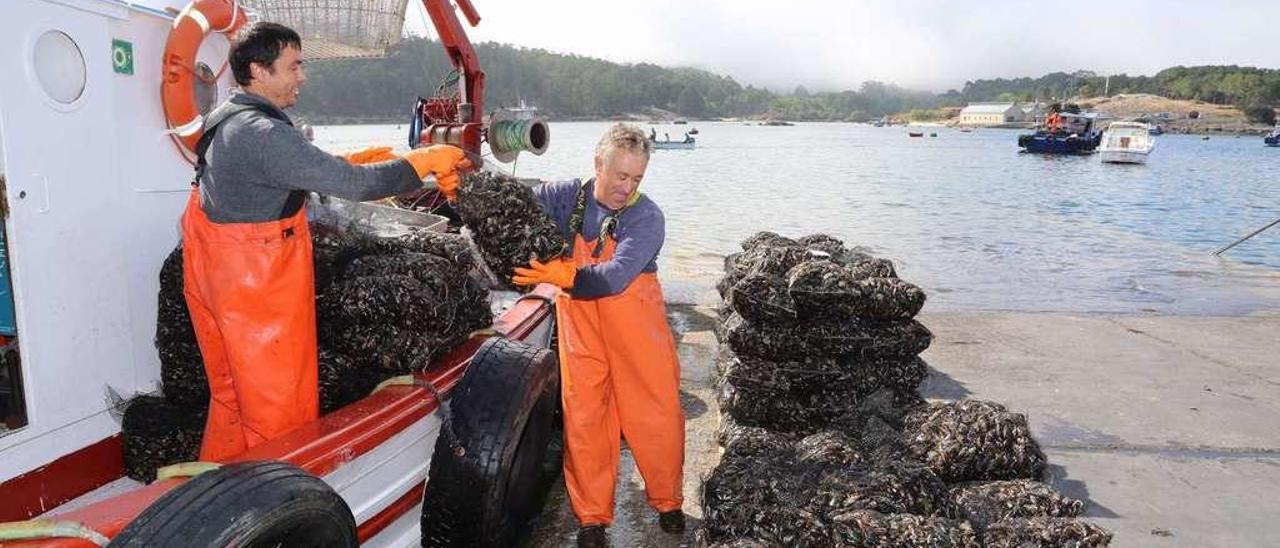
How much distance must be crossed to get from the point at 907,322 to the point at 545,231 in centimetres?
243

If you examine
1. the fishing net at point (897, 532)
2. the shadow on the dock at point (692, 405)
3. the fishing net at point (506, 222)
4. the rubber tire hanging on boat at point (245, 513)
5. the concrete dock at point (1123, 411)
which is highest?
the fishing net at point (506, 222)

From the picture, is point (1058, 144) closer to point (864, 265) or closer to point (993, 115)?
point (864, 265)

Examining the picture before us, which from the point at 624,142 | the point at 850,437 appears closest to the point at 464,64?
the point at 624,142

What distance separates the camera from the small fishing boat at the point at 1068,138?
208ft

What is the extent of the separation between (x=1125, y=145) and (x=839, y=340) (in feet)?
193

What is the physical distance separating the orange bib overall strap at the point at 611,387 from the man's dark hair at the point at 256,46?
4.83ft

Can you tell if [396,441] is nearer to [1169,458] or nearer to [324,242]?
[324,242]

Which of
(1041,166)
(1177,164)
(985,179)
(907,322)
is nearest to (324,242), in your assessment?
(907,322)

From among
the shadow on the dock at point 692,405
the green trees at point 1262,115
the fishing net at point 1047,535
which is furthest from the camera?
the green trees at point 1262,115

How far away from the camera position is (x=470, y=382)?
348cm

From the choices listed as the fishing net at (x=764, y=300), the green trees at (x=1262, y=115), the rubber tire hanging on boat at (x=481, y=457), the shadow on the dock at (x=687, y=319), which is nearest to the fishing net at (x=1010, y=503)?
the fishing net at (x=764, y=300)

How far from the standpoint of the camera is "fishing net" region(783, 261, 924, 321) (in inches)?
185

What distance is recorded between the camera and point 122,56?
3.36 metres

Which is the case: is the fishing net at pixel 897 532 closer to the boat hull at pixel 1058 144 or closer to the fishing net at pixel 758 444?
the fishing net at pixel 758 444
